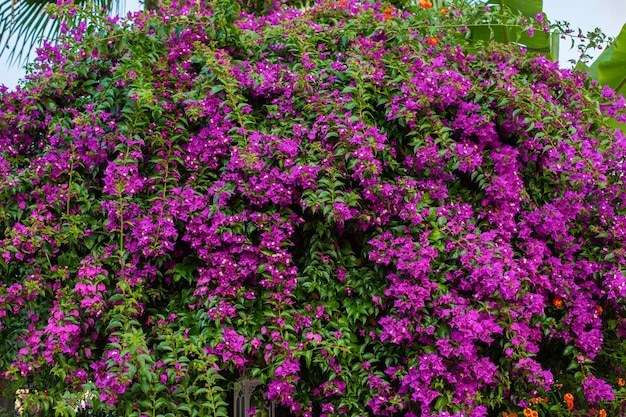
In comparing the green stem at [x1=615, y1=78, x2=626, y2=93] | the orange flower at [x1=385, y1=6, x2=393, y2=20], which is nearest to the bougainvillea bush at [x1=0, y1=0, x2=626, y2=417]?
the orange flower at [x1=385, y1=6, x2=393, y2=20]

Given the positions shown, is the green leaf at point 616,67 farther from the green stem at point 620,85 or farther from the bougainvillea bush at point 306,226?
the bougainvillea bush at point 306,226

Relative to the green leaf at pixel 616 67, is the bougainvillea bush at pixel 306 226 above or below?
below

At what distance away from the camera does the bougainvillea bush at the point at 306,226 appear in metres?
2.47

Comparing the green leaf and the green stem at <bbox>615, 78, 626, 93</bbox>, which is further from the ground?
the green leaf

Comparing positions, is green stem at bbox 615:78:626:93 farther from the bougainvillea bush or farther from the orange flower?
the orange flower

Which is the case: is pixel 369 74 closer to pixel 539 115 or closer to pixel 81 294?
pixel 539 115

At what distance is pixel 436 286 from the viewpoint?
249cm

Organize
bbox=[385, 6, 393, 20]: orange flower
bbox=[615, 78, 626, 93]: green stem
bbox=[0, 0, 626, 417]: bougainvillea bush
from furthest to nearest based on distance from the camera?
bbox=[615, 78, 626, 93]: green stem
bbox=[385, 6, 393, 20]: orange flower
bbox=[0, 0, 626, 417]: bougainvillea bush

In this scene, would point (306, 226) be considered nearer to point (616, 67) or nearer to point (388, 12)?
point (388, 12)

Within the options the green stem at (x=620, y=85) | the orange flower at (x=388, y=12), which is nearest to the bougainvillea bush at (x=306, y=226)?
the orange flower at (x=388, y=12)

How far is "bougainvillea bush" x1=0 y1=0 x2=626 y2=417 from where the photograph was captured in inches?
97.1

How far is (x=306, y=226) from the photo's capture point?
2.65 meters

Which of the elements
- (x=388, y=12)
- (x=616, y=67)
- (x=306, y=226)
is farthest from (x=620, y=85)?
(x=306, y=226)

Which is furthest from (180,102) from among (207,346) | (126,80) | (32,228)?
(207,346)
